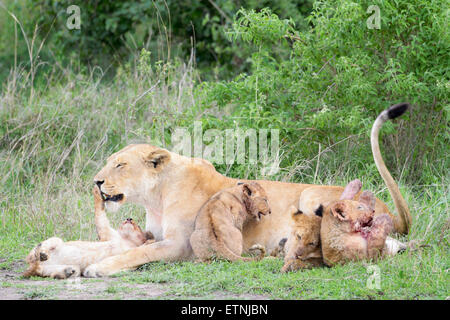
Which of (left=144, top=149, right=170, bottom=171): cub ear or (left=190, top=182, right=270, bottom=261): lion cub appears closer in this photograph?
(left=190, top=182, right=270, bottom=261): lion cub

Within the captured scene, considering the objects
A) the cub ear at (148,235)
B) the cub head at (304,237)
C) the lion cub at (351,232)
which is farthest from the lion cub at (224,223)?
the lion cub at (351,232)

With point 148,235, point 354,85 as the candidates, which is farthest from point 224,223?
point 354,85

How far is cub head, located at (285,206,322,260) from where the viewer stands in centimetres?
566

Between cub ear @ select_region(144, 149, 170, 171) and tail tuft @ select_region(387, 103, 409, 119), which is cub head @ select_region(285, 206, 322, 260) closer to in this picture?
tail tuft @ select_region(387, 103, 409, 119)

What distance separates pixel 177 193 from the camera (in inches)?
248

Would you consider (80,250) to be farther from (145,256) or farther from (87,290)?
(87,290)

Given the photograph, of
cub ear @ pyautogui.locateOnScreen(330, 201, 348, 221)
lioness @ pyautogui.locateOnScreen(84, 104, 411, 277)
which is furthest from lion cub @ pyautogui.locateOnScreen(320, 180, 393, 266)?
lioness @ pyautogui.locateOnScreen(84, 104, 411, 277)

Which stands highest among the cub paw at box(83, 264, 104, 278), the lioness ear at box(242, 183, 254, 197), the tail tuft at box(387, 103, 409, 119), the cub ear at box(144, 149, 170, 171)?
the tail tuft at box(387, 103, 409, 119)

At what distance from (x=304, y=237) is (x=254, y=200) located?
68 cm

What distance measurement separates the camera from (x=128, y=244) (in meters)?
6.23

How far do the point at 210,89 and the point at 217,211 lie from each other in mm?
3109

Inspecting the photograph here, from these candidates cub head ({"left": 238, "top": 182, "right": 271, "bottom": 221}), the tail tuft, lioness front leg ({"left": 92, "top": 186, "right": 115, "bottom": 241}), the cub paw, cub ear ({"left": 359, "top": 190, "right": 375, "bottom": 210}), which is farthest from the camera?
lioness front leg ({"left": 92, "top": 186, "right": 115, "bottom": 241})

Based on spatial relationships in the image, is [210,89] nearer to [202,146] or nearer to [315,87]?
[202,146]
